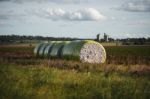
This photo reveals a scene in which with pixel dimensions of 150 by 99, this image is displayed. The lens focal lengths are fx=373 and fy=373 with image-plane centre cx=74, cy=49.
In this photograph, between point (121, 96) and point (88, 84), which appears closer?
point (121, 96)

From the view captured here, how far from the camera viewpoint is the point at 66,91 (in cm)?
1027

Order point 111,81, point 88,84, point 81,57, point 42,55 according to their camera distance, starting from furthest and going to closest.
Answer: point 42,55 < point 81,57 < point 111,81 < point 88,84

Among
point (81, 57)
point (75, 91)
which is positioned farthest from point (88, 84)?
point (81, 57)

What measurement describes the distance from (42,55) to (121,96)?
20.0 meters

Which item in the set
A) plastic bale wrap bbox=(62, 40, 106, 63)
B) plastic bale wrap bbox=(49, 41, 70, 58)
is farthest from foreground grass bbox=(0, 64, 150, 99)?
plastic bale wrap bbox=(49, 41, 70, 58)

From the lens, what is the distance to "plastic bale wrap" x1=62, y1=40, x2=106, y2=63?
23.1m

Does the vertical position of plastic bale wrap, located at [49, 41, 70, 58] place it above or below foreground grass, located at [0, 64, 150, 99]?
above

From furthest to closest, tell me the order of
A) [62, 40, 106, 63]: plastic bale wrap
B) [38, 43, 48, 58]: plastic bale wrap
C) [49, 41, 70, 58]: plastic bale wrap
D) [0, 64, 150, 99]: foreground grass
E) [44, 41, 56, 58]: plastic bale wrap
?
[38, 43, 48, 58]: plastic bale wrap → [44, 41, 56, 58]: plastic bale wrap → [49, 41, 70, 58]: plastic bale wrap → [62, 40, 106, 63]: plastic bale wrap → [0, 64, 150, 99]: foreground grass

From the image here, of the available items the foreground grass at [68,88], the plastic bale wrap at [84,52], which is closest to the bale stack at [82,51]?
the plastic bale wrap at [84,52]

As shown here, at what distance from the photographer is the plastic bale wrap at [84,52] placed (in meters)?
23.1

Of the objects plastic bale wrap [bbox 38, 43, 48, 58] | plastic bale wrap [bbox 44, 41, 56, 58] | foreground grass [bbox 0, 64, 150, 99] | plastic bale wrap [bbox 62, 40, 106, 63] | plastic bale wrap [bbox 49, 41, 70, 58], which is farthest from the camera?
plastic bale wrap [bbox 38, 43, 48, 58]

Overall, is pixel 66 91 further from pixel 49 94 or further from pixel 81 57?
pixel 81 57

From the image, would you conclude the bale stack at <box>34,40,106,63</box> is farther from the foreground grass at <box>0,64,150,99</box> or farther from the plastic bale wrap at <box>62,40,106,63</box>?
the foreground grass at <box>0,64,150,99</box>

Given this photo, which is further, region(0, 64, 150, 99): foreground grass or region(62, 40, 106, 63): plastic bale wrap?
region(62, 40, 106, 63): plastic bale wrap
